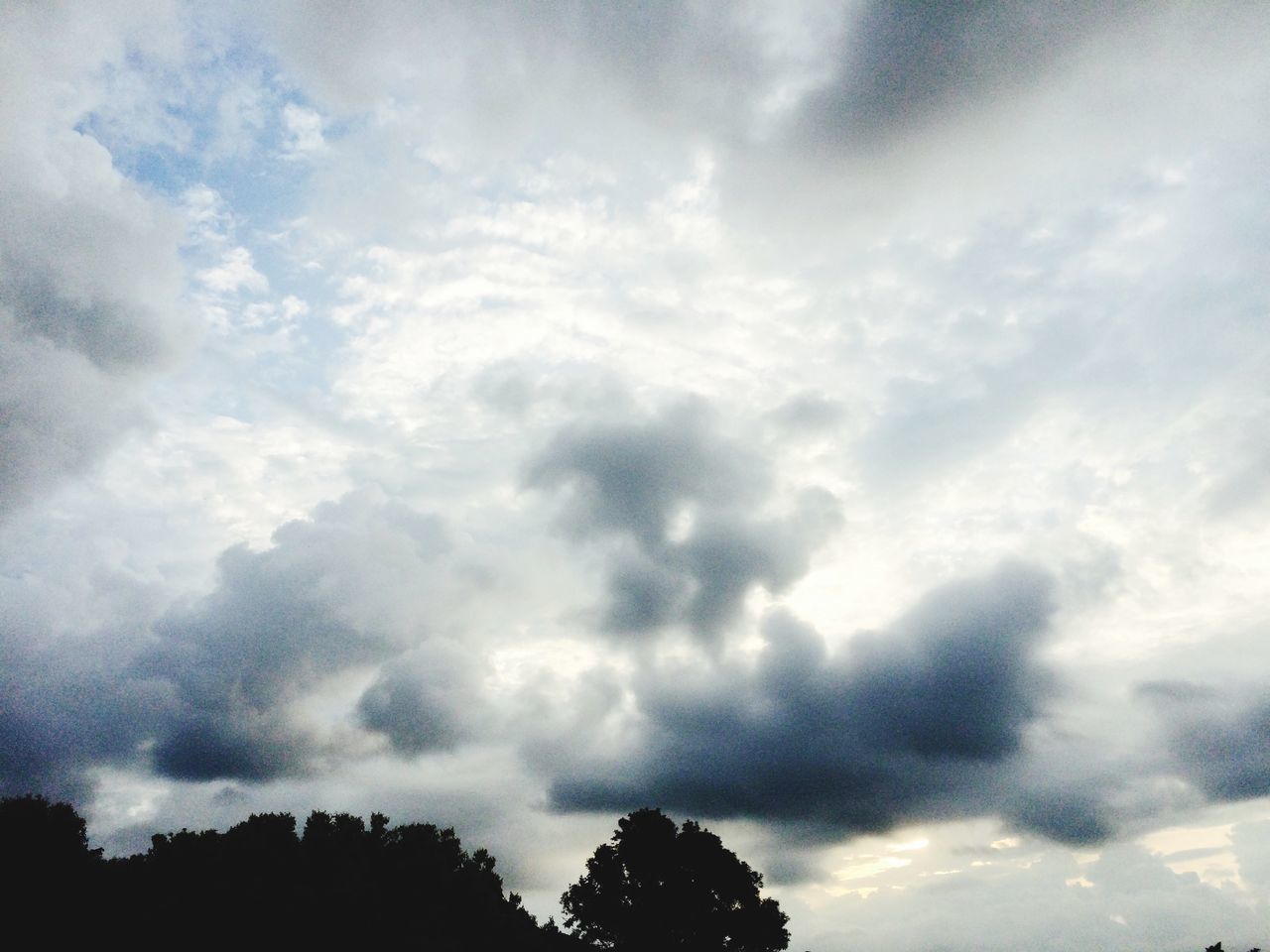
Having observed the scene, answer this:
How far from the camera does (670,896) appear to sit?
2682 inches

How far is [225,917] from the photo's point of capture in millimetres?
48188

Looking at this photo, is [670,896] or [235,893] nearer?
[235,893]

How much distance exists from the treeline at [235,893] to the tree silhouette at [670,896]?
4287 millimetres

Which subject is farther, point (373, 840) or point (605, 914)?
point (373, 840)

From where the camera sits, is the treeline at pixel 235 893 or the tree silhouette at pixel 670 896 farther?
the tree silhouette at pixel 670 896

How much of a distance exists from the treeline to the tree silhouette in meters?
4.29

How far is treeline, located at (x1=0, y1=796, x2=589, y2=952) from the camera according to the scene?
154ft

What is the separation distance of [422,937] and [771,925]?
33.3 m

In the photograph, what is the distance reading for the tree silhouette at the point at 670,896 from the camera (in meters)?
66.8

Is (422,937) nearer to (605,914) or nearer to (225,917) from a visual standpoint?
(225,917)

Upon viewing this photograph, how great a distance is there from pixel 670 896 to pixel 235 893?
118 feet

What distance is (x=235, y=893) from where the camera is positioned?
50281 mm

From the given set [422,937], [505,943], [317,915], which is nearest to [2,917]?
[317,915]

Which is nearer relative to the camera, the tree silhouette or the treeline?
the treeline
